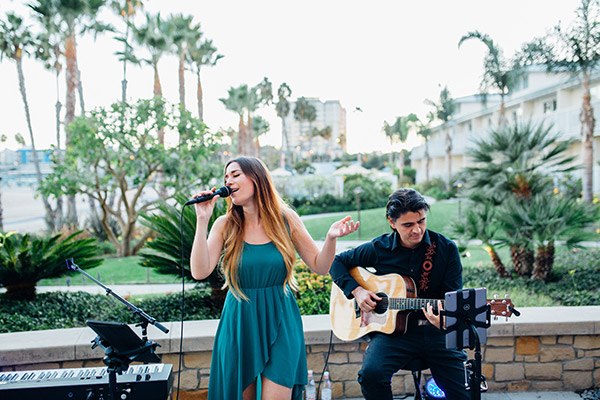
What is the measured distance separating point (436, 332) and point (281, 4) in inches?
568

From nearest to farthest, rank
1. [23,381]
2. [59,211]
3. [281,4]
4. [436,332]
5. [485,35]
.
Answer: [23,381] < [436,332] < [281,4] < [59,211] < [485,35]

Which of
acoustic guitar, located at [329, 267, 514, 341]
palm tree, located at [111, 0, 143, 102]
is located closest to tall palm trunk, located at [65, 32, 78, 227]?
palm tree, located at [111, 0, 143, 102]

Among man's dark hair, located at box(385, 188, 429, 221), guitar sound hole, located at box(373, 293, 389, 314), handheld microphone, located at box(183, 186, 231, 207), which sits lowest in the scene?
guitar sound hole, located at box(373, 293, 389, 314)

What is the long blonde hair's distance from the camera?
107 inches

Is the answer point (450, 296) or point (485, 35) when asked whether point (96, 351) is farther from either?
point (485, 35)

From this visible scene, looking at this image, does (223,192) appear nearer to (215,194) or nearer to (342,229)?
(215,194)

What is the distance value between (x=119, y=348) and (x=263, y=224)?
1048 mm

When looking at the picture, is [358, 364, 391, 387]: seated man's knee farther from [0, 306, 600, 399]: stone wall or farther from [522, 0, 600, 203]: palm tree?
[522, 0, 600, 203]: palm tree

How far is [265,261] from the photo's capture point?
2670 mm

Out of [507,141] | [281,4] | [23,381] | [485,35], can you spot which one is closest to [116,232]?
[281,4]

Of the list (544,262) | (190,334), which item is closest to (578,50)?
(544,262)

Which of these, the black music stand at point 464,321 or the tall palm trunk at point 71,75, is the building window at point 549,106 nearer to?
the tall palm trunk at point 71,75

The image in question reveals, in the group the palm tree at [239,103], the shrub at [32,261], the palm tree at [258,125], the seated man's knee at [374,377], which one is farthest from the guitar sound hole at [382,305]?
the palm tree at [258,125]

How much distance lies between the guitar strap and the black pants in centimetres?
27
